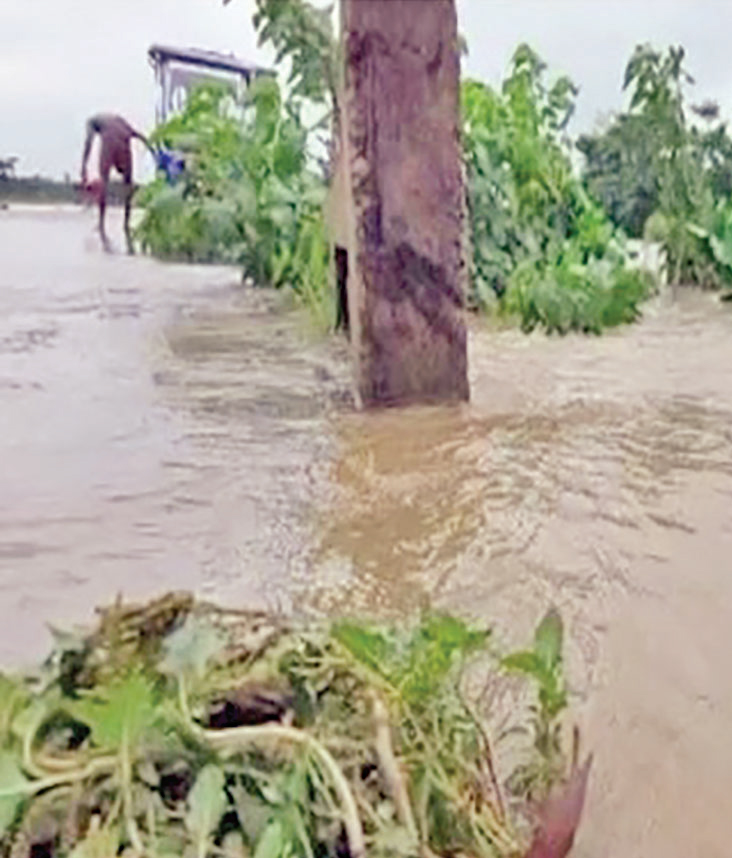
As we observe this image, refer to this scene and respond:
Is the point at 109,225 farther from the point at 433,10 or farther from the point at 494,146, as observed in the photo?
the point at 433,10

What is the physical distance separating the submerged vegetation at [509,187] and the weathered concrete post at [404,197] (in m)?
1.71

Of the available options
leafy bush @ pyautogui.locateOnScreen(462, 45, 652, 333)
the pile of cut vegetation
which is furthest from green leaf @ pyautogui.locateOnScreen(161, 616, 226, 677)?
leafy bush @ pyautogui.locateOnScreen(462, 45, 652, 333)

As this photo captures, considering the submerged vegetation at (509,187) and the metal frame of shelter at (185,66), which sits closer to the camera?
the submerged vegetation at (509,187)

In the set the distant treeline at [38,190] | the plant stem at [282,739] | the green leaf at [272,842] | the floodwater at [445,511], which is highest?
the plant stem at [282,739]

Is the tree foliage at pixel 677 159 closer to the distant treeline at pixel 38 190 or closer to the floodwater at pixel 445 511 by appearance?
the floodwater at pixel 445 511

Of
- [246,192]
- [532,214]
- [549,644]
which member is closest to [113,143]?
[246,192]

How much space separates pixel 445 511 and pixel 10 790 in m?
1.63

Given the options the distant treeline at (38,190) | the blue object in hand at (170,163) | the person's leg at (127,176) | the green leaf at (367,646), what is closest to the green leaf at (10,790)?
the green leaf at (367,646)

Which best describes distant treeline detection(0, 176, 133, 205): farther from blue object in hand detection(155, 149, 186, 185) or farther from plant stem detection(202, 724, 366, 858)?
plant stem detection(202, 724, 366, 858)

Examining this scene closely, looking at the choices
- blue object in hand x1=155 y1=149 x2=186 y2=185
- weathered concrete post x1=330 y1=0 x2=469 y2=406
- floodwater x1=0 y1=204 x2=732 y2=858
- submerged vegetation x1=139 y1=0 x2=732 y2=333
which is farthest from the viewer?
blue object in hand x1=155 y1=149 x2=186 y2=185

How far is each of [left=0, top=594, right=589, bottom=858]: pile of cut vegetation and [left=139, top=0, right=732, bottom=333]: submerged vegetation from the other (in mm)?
4322

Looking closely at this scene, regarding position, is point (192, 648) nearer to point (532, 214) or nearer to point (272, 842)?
point (272, 842)

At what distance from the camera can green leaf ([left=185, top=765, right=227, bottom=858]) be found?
1.34 meters

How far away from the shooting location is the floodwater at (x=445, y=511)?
197cm
